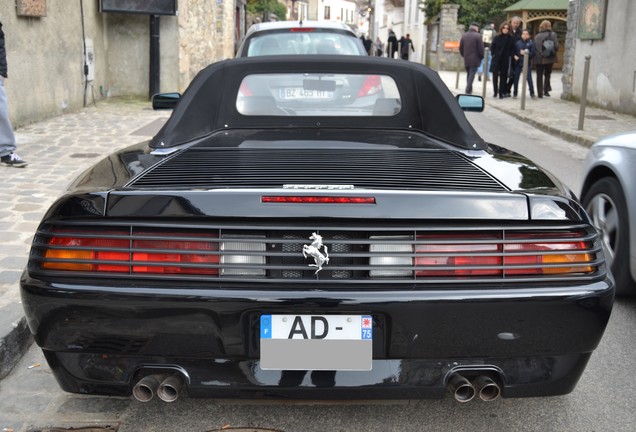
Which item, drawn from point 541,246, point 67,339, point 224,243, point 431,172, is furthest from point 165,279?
point 541,246

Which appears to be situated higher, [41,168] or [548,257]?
[548,257]

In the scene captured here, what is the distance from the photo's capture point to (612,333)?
13.2 feet

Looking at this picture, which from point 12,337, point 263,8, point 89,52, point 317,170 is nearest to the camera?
point 317,170

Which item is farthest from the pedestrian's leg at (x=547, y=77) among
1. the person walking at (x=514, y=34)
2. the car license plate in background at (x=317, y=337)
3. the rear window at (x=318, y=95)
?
the car license plate in background at (x=317, y=337)

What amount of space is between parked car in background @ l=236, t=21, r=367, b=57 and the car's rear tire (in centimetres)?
489

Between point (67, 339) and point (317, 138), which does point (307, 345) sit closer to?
point (67, 339)

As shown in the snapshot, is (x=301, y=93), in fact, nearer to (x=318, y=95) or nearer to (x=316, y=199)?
(x=318, y=95)

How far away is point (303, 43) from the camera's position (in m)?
9.16

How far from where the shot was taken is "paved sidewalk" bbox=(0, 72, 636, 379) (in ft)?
13.7

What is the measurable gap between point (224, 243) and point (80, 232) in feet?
1.69

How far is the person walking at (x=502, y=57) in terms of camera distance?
763 inches

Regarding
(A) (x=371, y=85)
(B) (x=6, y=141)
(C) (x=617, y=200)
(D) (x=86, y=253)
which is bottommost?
(B) (x=6, y=141)

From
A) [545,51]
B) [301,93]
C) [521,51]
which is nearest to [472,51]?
[521,51]

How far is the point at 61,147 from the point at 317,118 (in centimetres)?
675
